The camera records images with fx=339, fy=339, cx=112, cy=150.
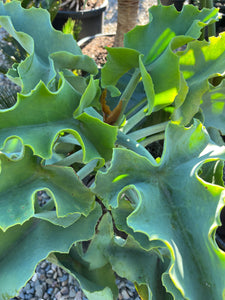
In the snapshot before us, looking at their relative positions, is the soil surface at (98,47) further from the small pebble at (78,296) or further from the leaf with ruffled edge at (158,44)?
the small pebble at (78,296)

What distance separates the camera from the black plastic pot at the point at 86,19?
2676 mm

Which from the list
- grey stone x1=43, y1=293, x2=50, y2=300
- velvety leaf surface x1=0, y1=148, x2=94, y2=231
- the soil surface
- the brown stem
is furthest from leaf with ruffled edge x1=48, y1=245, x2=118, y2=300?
the soil surface

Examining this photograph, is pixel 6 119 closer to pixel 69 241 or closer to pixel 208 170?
pixel 69 241

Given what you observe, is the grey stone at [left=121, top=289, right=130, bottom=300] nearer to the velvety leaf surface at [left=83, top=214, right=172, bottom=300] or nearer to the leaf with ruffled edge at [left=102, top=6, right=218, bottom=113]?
the velvety leaf surface at [left=83, top=214, right=172, bottom=300]

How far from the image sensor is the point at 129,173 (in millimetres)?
688

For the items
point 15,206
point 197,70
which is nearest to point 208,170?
point 197,70

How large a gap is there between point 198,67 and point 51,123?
0.45 metres

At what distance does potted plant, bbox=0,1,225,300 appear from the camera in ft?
1.93

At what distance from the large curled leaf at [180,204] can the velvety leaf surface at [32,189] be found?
0.07 m

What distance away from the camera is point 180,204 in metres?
0.64

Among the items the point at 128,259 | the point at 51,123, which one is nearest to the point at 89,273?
the point at 128,259

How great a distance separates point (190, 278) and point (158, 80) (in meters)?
0.47

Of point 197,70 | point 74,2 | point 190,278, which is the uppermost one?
point 197,70

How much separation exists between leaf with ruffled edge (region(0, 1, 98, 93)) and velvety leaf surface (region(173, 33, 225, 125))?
0.26m
